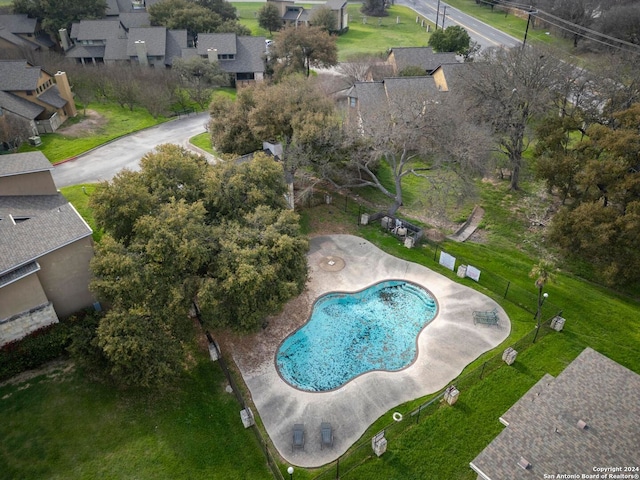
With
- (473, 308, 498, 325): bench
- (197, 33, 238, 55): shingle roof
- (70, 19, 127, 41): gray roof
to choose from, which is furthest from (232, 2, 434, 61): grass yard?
(473, 308, 498, 325): bench

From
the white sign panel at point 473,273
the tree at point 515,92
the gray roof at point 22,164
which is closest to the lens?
the gray roof at point 22,164

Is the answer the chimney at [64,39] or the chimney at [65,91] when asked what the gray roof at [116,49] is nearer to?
the chimney at [64,39]

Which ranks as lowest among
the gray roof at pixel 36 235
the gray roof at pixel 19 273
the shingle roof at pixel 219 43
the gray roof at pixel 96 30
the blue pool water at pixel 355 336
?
the blue pool water at pixel 355 336

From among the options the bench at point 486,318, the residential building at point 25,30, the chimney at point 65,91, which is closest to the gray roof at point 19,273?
the bench at point 486,318

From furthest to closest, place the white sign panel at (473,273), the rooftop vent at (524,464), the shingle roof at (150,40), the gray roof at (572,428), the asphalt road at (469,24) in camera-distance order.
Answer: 1. the asphalt road at (469,24)
2. the shingle roof at (150,40)
3. the white sign panel at (473,273)
4. the gray roof at (572,428)
5. the rooftop vent at (524,464)

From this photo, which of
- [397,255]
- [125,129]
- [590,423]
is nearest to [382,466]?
[590,423]

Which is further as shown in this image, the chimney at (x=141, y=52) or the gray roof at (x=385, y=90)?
the chimney at (x=141, y=52)

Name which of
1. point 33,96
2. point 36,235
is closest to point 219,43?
point 33,96
